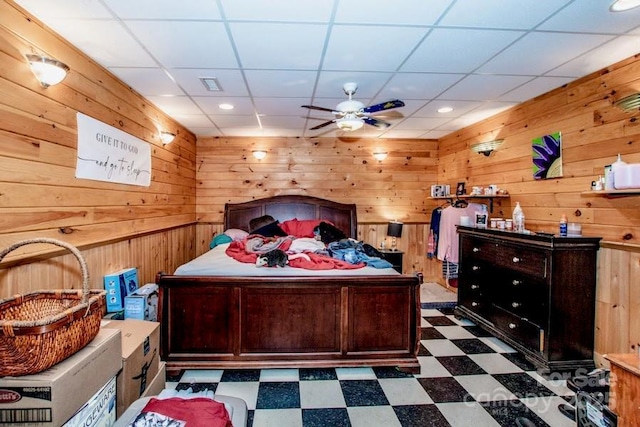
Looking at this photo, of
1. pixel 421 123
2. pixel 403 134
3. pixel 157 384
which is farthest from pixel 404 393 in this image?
pixel 403 134

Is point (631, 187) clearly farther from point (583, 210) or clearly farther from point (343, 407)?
point (343, 407)

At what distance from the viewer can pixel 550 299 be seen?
2.71 m

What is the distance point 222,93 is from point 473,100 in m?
2.74

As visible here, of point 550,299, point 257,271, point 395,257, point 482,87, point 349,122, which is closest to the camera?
point 550,299

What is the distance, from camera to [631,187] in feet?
7.58

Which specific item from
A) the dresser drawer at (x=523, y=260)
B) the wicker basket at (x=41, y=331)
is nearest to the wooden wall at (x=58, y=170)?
the wicker basket at (x=41, y=331)

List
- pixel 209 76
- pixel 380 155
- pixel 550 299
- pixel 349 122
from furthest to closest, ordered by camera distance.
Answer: pixel 380 155, pixel 349 122, pixel 209 76, pixel 550 299

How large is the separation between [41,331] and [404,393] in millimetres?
2270

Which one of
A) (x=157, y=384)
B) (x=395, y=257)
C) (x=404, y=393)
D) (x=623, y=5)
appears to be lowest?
(x=404, y=393)

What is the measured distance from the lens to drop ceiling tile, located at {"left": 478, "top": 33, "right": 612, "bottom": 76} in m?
2.29

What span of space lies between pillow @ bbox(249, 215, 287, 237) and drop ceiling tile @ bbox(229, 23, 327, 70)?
248 centimetres

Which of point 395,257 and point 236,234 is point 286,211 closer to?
point 236,234

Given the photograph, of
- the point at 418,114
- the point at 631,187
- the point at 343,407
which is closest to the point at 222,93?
the point at 418,114

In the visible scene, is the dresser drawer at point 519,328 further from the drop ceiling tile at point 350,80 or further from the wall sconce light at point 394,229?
the drop ceiling tile at point 350,80
